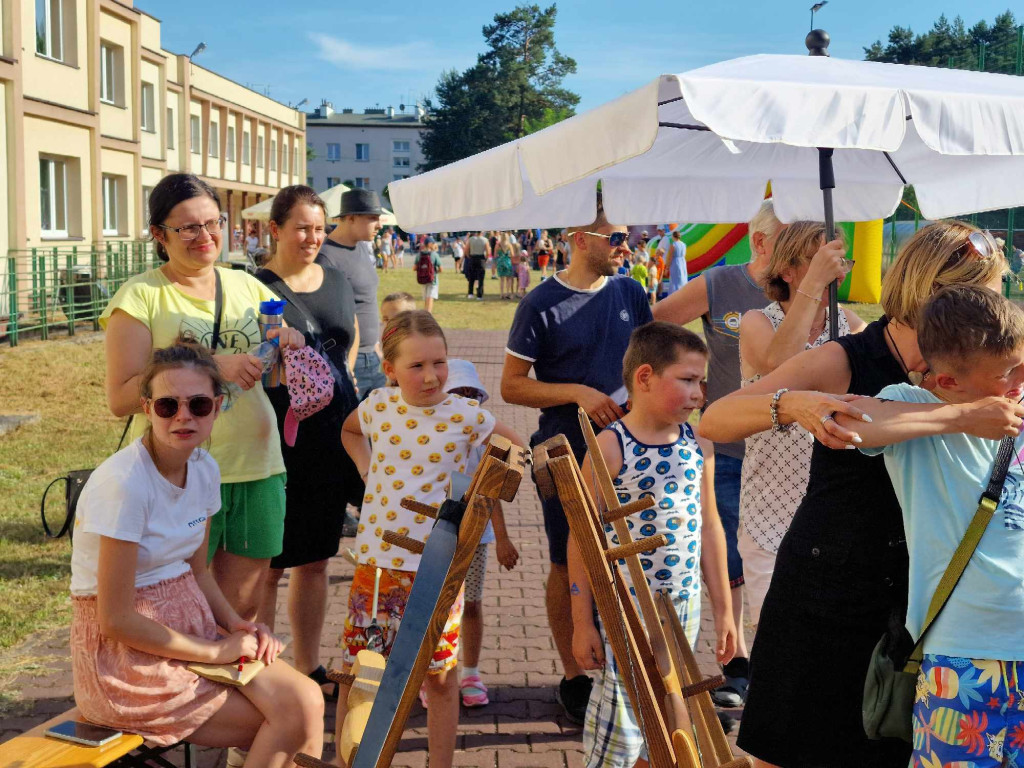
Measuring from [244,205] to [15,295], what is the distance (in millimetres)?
42920

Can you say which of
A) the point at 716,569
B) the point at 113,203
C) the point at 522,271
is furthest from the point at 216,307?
the point at 522,271

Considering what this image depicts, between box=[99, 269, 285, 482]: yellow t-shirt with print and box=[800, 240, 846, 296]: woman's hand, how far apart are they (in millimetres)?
2007

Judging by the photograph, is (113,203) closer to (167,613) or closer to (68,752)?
(167,613)

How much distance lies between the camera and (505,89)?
286ft

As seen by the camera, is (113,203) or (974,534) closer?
(974,534)

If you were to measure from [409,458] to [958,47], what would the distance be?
35698 mm

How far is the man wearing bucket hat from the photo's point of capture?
6270mm

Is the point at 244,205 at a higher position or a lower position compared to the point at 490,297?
higher

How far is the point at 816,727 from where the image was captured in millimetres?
2586

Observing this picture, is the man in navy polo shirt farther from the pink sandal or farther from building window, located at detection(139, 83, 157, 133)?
building window, located at detection(139, 83, 157, 133)

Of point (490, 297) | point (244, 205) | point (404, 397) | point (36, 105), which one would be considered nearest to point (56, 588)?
point (404, 397)

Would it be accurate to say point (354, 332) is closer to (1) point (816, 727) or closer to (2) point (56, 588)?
(2) point (56, 588)

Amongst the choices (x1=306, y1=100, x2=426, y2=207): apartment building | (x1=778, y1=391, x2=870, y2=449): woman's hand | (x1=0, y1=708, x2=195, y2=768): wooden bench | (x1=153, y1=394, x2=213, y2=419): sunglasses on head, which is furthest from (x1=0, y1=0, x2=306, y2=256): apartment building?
(x1=306, y1=100, x2=426, y2=207): apartment building

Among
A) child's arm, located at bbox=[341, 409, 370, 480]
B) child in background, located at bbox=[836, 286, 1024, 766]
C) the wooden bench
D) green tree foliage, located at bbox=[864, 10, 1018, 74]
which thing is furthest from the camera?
green tree foliage, located at bbox=[864, 10, 1018, 74]
